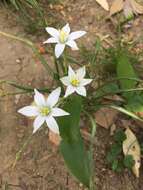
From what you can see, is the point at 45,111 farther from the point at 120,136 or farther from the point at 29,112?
the point at 120,136

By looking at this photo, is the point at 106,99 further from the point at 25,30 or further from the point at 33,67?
the point at 25,30

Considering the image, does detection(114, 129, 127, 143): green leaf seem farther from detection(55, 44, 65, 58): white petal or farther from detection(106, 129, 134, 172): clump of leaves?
detection(55, 44, 65, 58): white petal

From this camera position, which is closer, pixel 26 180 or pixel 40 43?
pixel 26 180

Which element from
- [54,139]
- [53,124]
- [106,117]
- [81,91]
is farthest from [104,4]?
[53,124]

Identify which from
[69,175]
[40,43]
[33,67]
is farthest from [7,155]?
[40,43]

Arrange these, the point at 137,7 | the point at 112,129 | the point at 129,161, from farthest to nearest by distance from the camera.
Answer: the point at 137,7 < the point at 112,129 < the point at 129,161

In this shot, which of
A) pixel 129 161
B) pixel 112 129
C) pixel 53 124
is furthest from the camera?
pixel 112 129
